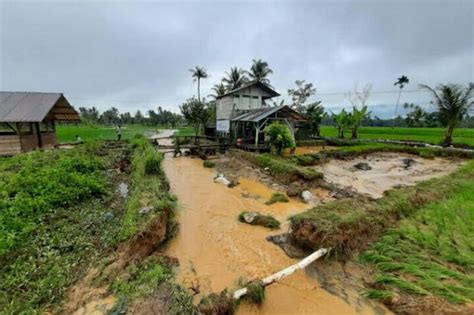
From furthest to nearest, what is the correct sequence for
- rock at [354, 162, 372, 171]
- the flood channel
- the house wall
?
1. rock at [354, 162, 372, 171]
2. the house wall
3. the flood channel

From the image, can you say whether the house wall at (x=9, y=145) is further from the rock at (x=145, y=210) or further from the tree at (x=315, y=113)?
the tree at (x=315, y=113)

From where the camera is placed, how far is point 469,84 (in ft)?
62.6

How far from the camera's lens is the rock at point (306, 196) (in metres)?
8.84

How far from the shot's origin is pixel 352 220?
5.30 metres

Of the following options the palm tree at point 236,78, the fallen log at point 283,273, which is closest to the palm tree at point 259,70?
the palm tree at point 236,78

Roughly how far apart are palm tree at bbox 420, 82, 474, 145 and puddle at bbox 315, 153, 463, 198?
5.87m

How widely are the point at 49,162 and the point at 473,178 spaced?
17485 millimetres

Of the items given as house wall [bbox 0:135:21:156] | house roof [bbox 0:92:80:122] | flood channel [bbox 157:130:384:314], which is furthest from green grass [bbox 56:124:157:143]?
flood channel [bbox 157:130:384:314]

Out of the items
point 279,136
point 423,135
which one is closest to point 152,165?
point 279,136

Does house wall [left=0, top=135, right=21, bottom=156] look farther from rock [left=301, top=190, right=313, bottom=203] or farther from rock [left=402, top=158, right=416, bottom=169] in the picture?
Result: rock [left=402, top=158, right=416, bottom=169]

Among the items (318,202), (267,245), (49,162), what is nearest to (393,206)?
(318,202)

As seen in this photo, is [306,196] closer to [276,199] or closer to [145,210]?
[276,199]

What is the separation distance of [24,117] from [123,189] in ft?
29.4

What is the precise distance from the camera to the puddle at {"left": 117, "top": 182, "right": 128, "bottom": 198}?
8.05m
